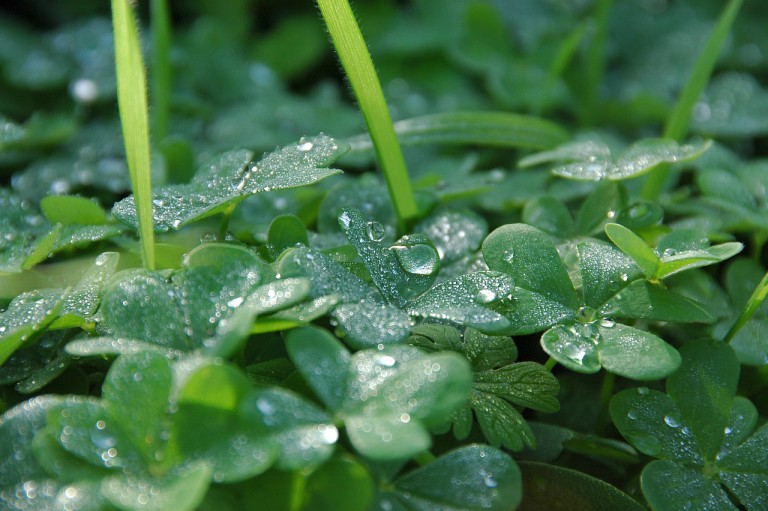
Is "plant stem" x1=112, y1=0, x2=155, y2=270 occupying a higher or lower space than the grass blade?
higher

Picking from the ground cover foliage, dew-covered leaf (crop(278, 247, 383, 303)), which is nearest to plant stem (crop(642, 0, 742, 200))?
the ground cover foliage

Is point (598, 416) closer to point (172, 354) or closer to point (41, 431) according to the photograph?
point (172, 354)

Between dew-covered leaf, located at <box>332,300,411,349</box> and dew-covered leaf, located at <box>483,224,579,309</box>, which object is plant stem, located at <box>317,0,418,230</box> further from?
dew-covered leaf, located at <box>332,300,411,349</box>

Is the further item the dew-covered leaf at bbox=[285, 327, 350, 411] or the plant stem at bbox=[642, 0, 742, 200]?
the plant stem at bbox=[642, 0, 742, 200]

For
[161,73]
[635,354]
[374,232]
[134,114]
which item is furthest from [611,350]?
[161,73]

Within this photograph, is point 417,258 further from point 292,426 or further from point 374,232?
point 292,426

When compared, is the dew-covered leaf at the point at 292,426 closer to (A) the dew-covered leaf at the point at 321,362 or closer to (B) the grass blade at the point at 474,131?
(A) the dew-covered leaf at the point at 321,362
